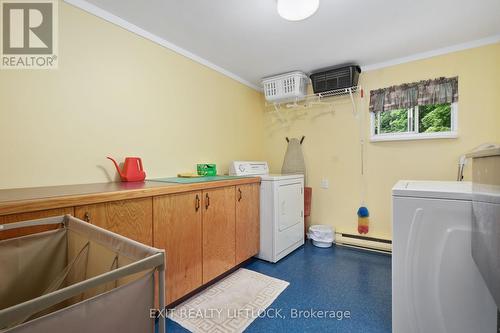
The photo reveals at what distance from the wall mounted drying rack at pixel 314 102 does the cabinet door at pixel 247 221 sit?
1.47 m

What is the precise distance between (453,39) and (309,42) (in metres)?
1.44

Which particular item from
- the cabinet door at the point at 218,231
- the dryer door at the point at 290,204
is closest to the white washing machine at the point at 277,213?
the dryer door at the point at 290,204

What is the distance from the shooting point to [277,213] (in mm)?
2525

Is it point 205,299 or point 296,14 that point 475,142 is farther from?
point 205,299

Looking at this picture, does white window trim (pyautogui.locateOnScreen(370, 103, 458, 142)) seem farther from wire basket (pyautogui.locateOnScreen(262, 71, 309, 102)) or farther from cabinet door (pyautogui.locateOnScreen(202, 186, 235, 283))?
cabinet door (pyautogui.locateOnScreen(202, 186, 235, 283))

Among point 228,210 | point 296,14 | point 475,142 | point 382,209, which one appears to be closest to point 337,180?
point 382,209

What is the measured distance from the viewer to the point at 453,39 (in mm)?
2281

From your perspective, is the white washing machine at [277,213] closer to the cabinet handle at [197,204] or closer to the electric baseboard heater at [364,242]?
the electric baseboard heater at [364,242]

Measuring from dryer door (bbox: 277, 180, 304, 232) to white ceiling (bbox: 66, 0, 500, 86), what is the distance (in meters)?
1.51

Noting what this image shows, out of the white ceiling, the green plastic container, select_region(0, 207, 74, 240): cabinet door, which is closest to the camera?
select_region(0, 207, 74, 240): cabinet door

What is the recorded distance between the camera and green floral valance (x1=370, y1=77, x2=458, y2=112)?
242 centimetres

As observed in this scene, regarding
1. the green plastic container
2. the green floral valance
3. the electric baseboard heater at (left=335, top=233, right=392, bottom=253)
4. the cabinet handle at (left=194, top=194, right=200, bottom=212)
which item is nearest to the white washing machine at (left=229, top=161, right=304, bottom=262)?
the green plastic container

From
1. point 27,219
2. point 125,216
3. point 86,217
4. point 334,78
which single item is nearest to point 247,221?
point 125,216

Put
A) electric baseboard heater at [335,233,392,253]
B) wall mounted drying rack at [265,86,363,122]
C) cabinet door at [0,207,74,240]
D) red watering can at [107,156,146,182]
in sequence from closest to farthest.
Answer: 1. cabinet door at [0,207,74,240]
2. red watering can at [107,156,146,182]
3. electric baseboard heater at [335,233,392,253]
4. wall mounted drying rack at [265,86,363,122]
